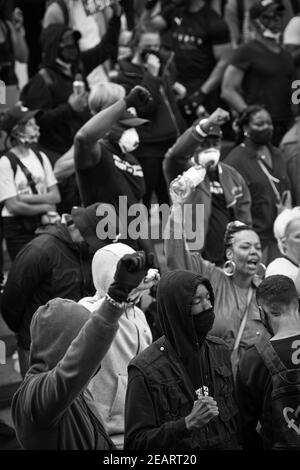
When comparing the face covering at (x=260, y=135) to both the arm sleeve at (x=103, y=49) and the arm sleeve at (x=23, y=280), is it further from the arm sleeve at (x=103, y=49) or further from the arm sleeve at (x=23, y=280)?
the arm sleeve at (x=23, y=280)

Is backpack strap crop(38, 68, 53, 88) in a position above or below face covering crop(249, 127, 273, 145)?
above

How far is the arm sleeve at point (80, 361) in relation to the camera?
349cm

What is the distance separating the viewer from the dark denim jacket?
4.09 m

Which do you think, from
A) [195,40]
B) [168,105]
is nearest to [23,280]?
[168,105]

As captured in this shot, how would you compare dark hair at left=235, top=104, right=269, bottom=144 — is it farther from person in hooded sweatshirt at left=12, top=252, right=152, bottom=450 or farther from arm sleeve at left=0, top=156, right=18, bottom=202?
person in hooded sweatshirt at left=12, top=252, right=152, bottom=450

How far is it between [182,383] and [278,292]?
2.22ft

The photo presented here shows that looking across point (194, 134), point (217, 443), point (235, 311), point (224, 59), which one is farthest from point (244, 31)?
point (217, 443)

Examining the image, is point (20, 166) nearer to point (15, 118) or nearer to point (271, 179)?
point (15, 118)

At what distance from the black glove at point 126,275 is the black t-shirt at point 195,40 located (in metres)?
6.17

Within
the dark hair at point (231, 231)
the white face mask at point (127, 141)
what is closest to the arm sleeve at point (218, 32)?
the white face mask at point (127, 141)

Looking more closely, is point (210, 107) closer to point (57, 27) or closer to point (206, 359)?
point (57, 27)

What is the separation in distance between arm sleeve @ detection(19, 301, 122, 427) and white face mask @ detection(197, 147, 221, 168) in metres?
3.34

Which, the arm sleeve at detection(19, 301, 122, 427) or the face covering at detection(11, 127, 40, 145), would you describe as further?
the face covering at detection(11, 127, 40, 145)

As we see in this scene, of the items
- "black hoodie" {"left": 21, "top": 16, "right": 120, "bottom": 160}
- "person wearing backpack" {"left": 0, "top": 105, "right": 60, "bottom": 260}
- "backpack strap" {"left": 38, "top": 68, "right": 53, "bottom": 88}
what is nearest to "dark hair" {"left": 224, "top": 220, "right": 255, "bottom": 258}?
"person wearing backpack" {"left": 0, "top": 105, "right": 60, "bottom": 260}
